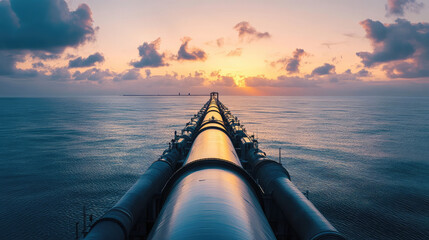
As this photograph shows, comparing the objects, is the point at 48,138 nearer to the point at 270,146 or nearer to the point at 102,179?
the point at 102,179

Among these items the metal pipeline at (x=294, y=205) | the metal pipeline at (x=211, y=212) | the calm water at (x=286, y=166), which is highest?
the metal pipeline at (x=211, y=212)

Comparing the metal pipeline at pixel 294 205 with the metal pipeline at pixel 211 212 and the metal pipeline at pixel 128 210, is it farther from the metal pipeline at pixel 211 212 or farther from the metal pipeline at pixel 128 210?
the metal pipeline at pixel 128 210

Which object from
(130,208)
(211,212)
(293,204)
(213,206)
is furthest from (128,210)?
(293,204)

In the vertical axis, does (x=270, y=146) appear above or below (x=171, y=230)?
below

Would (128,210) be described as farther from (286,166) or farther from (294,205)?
(286,166)

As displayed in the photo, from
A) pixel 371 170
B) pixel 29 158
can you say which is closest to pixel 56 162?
pixel 29 158

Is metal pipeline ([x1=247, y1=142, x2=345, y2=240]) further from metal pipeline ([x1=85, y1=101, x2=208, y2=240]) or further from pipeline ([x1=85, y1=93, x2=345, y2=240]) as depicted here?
metal pipeline ([x1=85, y1=101, x2=208, y2=240])

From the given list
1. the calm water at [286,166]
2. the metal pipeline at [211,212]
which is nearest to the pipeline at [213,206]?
the metal pipeline at [211,212]

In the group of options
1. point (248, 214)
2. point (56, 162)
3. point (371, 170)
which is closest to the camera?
point (248, 214)
